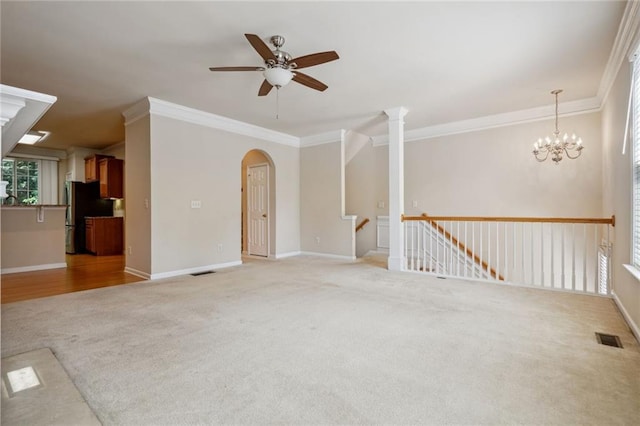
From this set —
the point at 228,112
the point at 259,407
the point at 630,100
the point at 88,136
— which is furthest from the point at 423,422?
the point at 88,136

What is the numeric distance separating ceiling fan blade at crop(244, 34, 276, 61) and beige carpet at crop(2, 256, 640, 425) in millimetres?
2336

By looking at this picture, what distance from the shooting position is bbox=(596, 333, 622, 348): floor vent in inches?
90.6

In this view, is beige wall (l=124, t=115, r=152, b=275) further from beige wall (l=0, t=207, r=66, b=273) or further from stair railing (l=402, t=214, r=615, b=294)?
stair railing (l=402, t=214, r=615, b=294)

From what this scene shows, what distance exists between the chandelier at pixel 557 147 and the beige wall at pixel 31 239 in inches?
317

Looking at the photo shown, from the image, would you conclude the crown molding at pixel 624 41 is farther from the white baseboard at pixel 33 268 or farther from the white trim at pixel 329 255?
the white baseboard at pixel 33 268

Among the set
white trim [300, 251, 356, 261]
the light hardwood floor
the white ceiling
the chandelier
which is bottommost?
the light hardwood floor

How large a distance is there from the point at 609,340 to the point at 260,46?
357 centimetres

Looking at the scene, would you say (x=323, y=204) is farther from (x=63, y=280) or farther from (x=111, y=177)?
(x=111, y=177)

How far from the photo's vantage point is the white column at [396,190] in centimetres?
502

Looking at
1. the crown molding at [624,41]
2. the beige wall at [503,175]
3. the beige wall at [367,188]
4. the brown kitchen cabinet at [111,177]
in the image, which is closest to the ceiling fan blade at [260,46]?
the crown molding at [624,41]

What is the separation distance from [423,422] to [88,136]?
778cm

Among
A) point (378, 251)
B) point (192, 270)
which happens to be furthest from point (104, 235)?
point (378, 251)

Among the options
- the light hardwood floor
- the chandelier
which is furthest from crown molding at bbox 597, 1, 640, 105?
the light hardwood floor

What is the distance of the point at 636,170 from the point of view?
261cm
